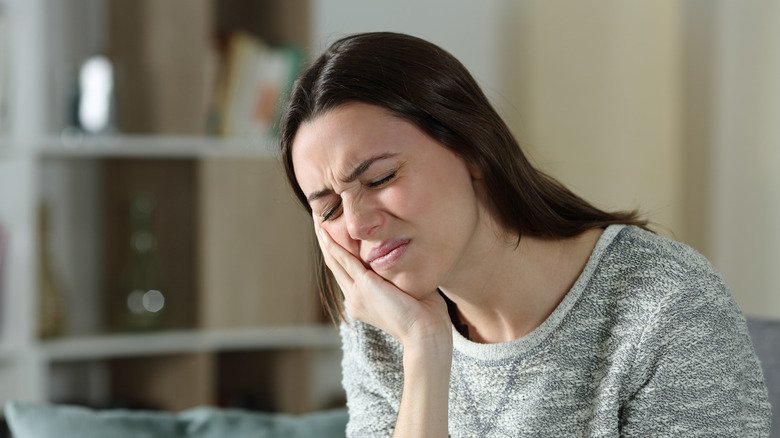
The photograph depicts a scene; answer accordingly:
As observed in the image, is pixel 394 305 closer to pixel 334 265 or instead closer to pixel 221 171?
pixel 334 265

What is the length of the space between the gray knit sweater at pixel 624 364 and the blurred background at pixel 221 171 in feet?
4.74

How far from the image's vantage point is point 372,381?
1.68 metres

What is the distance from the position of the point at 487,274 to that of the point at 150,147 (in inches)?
63.7

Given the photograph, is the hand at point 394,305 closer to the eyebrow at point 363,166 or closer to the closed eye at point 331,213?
the closed eye at point 331,213

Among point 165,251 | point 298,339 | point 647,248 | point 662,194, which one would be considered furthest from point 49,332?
point 647,248

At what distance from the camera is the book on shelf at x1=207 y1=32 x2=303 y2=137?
3.04 m

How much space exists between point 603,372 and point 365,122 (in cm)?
46

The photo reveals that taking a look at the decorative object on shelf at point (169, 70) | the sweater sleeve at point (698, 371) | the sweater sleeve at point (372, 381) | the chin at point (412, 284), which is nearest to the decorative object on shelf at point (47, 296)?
the decorative object on shelf at point (169, 70)

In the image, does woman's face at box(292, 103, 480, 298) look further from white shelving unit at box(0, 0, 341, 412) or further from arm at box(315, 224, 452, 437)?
white shelving unit at box(0, 0, 341, 412)

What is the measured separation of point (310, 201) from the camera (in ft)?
4.68

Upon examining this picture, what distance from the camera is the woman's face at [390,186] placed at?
4.41 ft

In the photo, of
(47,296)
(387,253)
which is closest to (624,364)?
(387,253)

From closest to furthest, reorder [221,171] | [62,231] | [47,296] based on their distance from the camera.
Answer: [47,296] → [221,171] → [62,231]

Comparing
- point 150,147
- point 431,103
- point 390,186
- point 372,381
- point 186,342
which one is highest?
point 431,103
